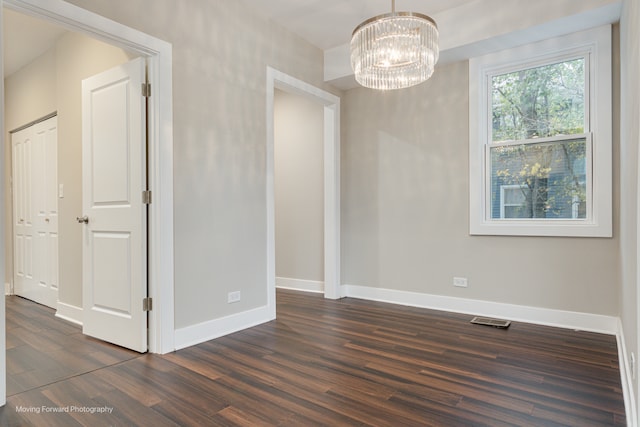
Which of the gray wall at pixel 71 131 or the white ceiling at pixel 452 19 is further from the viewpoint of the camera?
the gray wall at pixel 71 131

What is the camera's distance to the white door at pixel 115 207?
8.97ft

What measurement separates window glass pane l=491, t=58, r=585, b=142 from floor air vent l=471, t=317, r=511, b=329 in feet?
5.65

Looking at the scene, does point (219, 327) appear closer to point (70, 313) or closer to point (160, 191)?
point (160, 191)

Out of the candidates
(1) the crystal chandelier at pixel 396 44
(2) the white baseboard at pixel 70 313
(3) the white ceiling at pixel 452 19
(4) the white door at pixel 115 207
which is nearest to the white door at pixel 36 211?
→ (2) the white baseboard at pixel 70 313

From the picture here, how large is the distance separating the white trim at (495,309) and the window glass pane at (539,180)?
2.82ft

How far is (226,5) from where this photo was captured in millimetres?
3252

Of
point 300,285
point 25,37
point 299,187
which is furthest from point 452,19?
point 25,37

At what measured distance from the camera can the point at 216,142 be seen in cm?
315

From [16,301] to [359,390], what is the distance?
4.52 meters

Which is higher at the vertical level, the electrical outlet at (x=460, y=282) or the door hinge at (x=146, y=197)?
the door hinge at (x=146, y=197)

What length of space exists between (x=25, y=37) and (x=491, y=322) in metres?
5.37

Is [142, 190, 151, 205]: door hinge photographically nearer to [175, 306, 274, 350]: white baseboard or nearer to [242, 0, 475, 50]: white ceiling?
[175, 306, 274, 350]: white baseboard

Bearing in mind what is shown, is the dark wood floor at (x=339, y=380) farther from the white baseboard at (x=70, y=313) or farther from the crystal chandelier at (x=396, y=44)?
the crystal chandelier at (x=396, y=44)

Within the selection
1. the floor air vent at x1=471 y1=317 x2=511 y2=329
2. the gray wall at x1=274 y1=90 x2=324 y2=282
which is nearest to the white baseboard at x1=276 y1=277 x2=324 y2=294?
the gray wall at x1=274 y1=90 x2=324 y2=282
